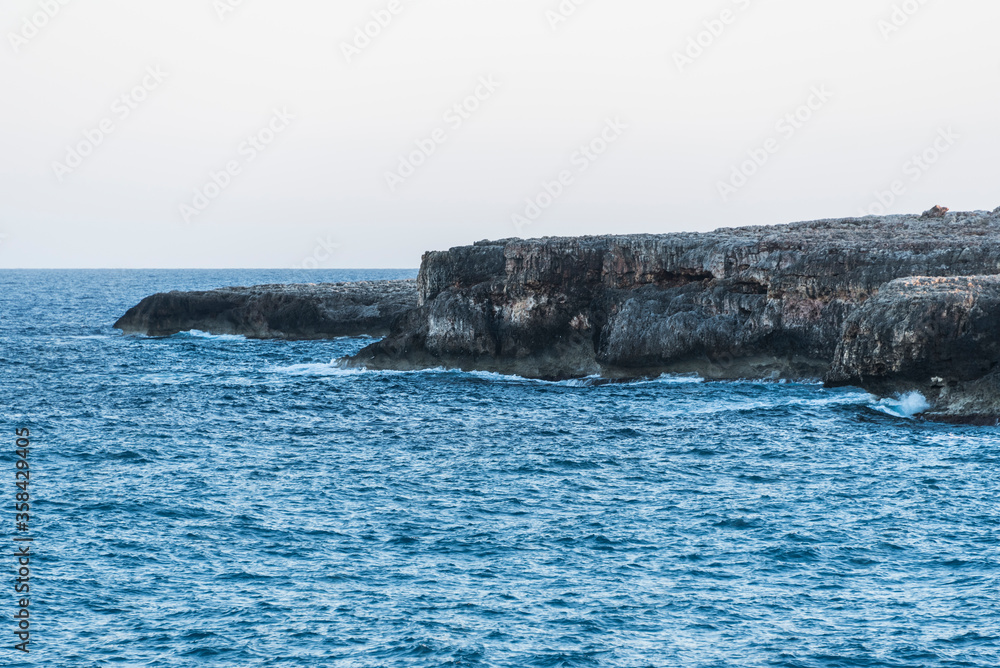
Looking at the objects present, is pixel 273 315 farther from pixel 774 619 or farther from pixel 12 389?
pixel 774 619

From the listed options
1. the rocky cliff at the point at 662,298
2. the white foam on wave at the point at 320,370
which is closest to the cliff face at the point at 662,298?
the rocky cliff at the point at 662,298

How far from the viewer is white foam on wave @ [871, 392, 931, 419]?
38.9 metres

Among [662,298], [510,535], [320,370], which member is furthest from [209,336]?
[510,535]

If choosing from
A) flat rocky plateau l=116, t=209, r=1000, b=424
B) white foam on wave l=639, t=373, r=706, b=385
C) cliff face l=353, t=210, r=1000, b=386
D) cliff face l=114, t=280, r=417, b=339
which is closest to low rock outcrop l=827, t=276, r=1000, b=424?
flat rocky plateau l=116, t=209, r=1000, b=424

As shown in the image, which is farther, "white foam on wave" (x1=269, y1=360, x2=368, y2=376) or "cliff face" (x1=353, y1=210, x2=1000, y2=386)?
"white foam on wave" (x1=269, y1=360, x2=368, y2=376)

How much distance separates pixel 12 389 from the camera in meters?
50.4

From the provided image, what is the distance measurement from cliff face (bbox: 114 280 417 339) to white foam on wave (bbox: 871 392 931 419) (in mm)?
48274

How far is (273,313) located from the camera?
86188mm

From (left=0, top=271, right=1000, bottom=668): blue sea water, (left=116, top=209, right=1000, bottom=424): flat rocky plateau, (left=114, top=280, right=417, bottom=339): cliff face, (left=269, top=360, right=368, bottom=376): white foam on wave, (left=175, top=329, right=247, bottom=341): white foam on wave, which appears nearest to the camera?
(left=0, top=271, right=1000, bottom=668): blue sea water

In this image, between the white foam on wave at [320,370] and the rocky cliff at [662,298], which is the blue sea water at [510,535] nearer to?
the rocky cliff at [662,298]

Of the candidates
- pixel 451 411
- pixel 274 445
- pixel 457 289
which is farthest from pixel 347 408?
pixel 457 289

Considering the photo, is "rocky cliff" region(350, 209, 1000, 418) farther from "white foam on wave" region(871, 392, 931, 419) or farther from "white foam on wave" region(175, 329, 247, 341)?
"white foam on wave" region(175, 329, 247, 341)

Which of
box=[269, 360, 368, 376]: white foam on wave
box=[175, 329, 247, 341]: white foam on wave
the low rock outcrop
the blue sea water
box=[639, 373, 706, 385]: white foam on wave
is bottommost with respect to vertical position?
the blue sea water

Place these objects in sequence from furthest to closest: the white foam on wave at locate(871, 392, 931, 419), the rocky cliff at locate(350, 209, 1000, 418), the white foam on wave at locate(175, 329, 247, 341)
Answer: the white foam on wave at locate(175, 329, 247, 341)
the rocky cliff at locate(350, 209, 1000, 418)
the white foam on wave at locate(871, 392, 931, 419)
